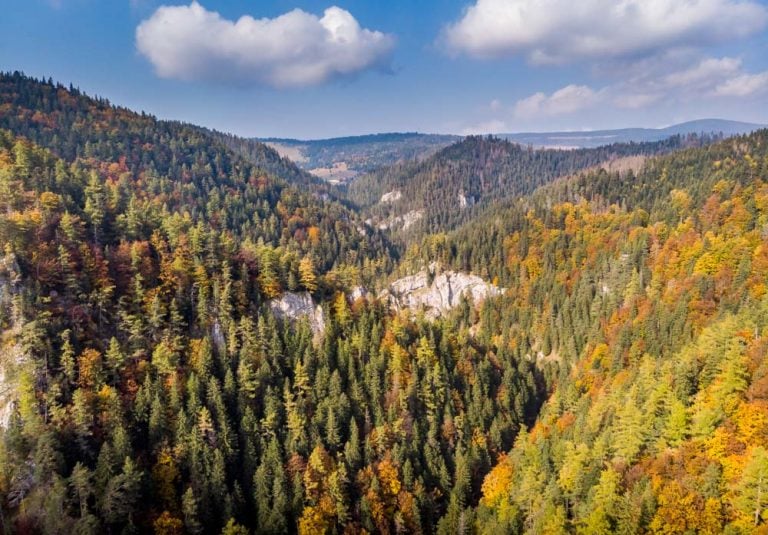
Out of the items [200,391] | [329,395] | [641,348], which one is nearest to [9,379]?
[200,391]

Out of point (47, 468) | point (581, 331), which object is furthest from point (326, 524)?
point (581, 331)

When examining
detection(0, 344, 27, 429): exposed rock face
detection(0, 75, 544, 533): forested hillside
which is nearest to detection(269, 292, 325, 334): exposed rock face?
detection(0, 75, 544, 533): forested hillside

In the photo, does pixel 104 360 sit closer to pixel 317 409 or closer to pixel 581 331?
pixel 317 409

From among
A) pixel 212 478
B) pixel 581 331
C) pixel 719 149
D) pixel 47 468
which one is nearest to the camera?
pixel 47 468

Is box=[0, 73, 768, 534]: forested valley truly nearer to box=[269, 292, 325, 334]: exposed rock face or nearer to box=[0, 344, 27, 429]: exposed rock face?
box=[0, 344, 27, 429]: exposed rock face

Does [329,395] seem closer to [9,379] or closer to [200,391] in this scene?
[200,391]

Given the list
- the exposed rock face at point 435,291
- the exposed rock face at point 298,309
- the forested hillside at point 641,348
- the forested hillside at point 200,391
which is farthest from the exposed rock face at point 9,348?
the exposed rock face at point 435,291
